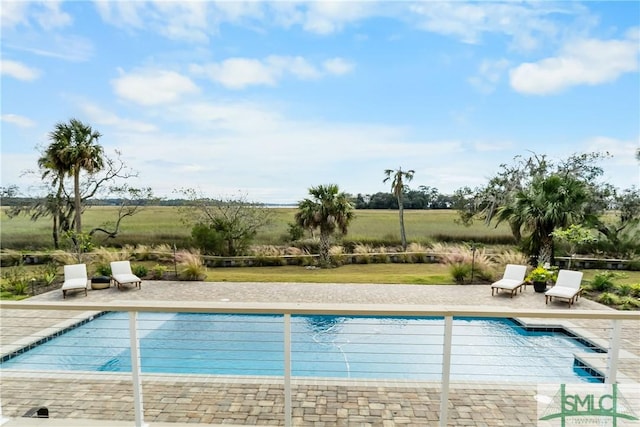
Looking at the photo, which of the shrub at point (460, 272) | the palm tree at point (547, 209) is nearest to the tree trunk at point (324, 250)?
the shrub at point (460, 272)

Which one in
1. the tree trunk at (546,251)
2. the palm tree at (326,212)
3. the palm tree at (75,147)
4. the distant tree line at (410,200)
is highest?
the palm tree at (75,147)

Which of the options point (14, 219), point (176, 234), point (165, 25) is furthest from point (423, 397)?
point (14, 219)

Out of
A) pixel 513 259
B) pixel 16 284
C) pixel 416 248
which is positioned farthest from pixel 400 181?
pixel 16 284

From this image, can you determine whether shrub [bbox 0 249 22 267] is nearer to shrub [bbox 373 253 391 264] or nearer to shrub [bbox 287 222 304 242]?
shrub [bbox 287 222 304 242]

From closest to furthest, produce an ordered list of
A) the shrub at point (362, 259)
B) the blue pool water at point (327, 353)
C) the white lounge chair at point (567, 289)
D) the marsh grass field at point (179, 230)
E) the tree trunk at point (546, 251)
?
the blue pool water at point (327, 353) < the white lounge chair at point (567, 289) < the tree trunk at point (546, 251) < the shrub at point (362, 259) < the marsh grass field at point (179, 230)

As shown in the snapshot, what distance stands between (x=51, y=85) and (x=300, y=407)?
1057cm

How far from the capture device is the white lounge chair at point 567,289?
7.37 metres

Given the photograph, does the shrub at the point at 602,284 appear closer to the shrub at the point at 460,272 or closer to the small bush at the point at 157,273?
the shrub at the point at 460,272

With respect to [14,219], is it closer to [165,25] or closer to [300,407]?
[165,25]

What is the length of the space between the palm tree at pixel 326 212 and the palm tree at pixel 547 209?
198 inches

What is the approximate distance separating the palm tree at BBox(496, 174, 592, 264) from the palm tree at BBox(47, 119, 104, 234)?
12662 millimetres

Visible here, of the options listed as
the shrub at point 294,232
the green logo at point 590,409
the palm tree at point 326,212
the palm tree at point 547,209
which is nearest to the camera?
the green logo at point 590,409

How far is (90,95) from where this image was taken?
10.4 m

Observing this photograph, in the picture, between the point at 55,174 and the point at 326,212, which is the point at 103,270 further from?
the point at 326,212
